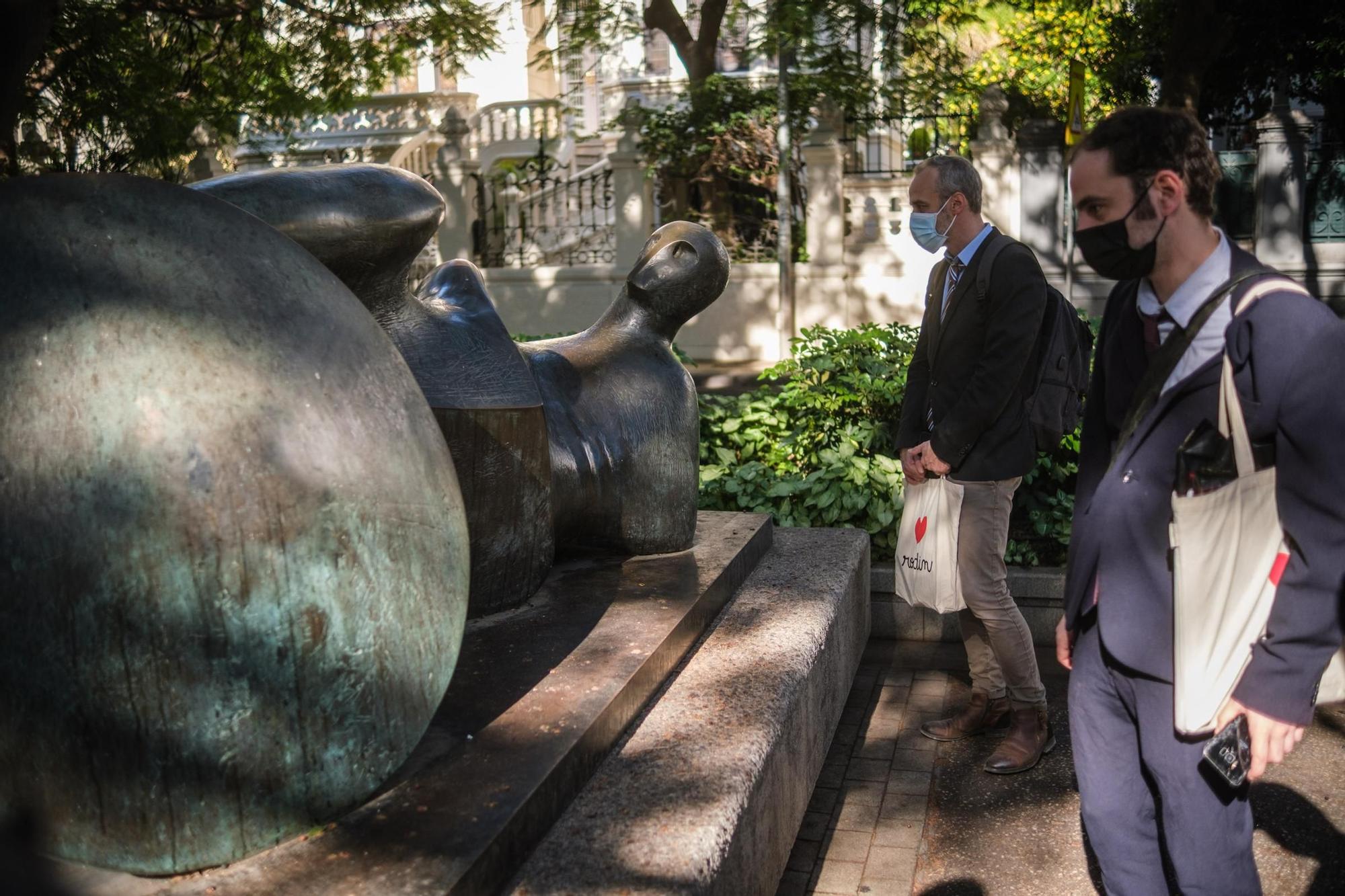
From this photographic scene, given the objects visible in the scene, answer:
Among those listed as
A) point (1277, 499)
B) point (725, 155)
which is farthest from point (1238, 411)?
point (725, 155)

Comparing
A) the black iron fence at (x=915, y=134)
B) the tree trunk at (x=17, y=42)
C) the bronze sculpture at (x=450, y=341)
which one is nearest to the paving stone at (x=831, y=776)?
the bronze sculpture at (x=450, y=341)

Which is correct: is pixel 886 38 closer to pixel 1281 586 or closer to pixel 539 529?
pixel 539 529

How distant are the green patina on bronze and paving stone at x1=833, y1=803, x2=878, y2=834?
1768 mm

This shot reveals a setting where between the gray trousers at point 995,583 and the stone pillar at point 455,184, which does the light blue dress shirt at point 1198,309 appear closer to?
the gray trousers at point 995,583

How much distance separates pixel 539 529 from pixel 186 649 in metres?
1.56

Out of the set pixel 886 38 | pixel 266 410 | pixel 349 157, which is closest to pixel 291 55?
pixel 886 38

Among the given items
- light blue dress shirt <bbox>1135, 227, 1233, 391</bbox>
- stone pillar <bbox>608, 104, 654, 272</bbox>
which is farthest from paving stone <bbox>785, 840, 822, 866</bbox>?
stone pillar <bbox>608, 104, 654, 272</bbox>

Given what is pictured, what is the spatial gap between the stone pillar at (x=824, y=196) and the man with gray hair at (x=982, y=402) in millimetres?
11342

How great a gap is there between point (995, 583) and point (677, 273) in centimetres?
142

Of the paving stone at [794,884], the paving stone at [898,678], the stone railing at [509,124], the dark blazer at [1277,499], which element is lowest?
the paving stone at [898,678]

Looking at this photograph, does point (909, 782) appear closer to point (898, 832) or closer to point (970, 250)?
point (898, 832)

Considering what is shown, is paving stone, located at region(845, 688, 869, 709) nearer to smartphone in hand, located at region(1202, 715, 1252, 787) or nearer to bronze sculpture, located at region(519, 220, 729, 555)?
bronze sculpture, located at region(519, 220, 729, 555)

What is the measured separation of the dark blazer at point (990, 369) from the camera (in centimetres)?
354

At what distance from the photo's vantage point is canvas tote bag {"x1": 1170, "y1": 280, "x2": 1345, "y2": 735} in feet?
6.57
